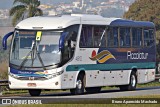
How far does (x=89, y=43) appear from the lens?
29.6 m

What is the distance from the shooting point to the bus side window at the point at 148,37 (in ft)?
114

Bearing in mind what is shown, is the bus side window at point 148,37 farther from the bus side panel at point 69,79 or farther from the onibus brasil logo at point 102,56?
the bus side panel at point 69,79

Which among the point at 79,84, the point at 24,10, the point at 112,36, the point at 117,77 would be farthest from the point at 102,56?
the point at 24,10

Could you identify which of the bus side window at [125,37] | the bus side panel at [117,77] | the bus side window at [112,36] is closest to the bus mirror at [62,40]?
the bus side window at [112,36]

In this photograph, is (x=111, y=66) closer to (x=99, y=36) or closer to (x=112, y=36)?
(x=112, y=36)

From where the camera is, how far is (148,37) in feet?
115

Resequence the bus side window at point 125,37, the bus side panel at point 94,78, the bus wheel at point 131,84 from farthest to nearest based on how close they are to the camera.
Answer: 1. the bus wheel at point 131,84
2. the bus side window at point 125,37
3. the bus side panel at point 94,78

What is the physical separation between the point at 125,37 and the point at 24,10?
3362 cm

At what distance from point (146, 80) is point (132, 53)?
7.76 ft

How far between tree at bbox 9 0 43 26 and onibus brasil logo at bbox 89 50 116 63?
33556 mm

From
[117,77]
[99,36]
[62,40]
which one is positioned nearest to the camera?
[62,40]

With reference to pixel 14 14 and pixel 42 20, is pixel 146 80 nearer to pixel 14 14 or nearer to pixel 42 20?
pixel 42 20

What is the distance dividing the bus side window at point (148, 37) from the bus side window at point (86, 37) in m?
5.53

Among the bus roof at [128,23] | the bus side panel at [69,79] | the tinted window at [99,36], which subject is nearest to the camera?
the bus side panel at [69,79]
